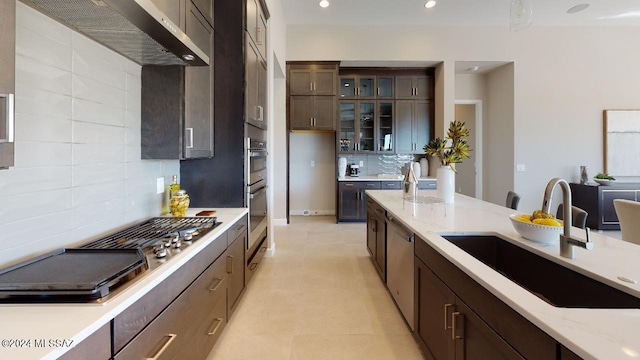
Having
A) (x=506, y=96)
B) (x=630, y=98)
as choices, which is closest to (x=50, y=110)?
(x=506, y=96)

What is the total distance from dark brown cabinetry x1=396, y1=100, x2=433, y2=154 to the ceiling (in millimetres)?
1412

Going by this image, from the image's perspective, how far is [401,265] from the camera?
2.11 metres

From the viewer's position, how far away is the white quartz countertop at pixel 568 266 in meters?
0.65

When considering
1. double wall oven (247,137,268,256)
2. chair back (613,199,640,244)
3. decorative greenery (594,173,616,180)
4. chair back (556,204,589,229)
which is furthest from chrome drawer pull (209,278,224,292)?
decorative greenery (594,173,616,180)

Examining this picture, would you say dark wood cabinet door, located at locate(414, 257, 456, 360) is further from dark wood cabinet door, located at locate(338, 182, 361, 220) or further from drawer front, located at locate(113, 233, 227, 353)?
dark wood cabinet door, located at locate(338, 182, 361, 220)

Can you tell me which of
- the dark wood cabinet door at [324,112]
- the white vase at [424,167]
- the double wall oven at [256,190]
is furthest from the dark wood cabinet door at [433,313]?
the white vase at [424,167]

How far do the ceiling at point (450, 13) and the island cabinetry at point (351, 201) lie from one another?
2878mm

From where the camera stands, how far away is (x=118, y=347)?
2.90ft

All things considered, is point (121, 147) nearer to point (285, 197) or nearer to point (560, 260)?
point (560, 260)

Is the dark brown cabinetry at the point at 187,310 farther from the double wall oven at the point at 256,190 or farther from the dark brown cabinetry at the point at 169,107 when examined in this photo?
the dark brown cabinetry at the point at 169,107

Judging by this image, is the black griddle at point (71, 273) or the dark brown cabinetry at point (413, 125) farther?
the dark brown cabinetry at point (413, 125)

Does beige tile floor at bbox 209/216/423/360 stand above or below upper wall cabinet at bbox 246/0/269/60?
below

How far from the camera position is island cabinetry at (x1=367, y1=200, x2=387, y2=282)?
8.80 feet

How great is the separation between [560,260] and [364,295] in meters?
1.70
